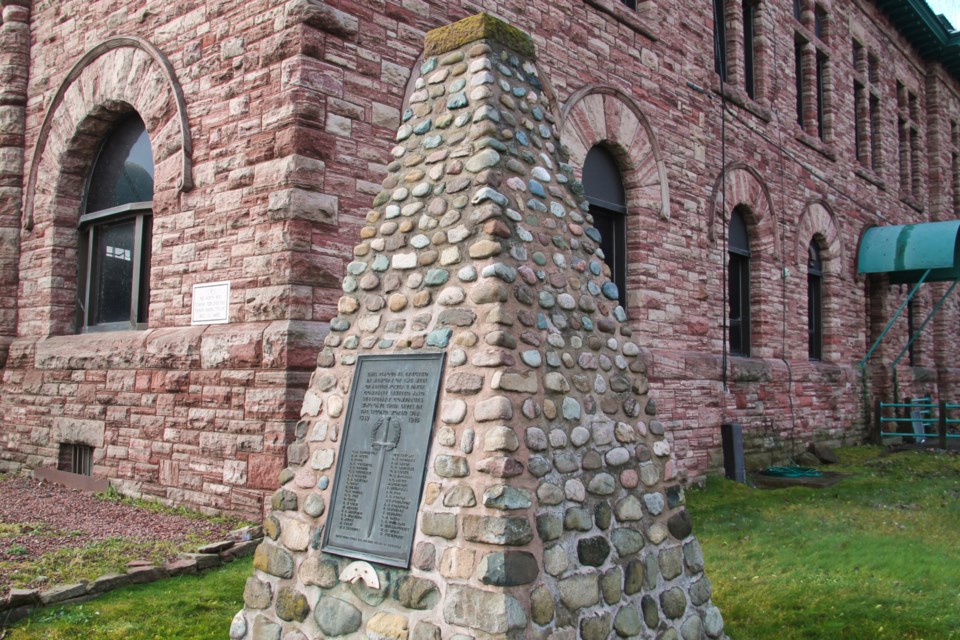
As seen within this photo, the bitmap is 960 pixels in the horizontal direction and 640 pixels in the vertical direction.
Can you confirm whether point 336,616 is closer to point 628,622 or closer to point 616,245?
point 628,622

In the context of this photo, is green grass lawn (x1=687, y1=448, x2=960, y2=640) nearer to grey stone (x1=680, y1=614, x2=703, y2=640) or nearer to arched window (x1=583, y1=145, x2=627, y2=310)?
grey stone (x1=680, y1=614, x2=703, y2=640)

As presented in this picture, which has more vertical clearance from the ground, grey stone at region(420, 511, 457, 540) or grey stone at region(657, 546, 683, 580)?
grey stone at region(420, 511, 457, 540)

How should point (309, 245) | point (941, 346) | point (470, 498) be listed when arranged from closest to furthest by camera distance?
1. point (470, 498)
2. point (309, 245)
3. point (941, 346)

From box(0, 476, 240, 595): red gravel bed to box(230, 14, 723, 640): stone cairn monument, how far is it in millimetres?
2561

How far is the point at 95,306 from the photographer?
9.02 metres

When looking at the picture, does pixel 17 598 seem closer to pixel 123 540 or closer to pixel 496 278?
pixel 123 540

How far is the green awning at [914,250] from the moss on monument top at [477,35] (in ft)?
42.7

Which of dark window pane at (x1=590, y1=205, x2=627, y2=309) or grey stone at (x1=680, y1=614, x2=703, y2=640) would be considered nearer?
grey stone at (x1=680, y1=614, x2=703, y2=640)

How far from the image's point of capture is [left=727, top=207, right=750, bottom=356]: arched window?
11.8 meters

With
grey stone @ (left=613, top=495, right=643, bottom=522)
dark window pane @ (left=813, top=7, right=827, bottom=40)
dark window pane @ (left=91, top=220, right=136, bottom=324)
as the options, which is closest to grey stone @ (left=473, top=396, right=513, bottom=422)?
grey stone @ (left=613, top=495, right=643, bottom=522)

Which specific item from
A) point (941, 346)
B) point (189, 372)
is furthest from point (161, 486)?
point (941, 346)

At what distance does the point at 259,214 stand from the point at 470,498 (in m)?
4.33

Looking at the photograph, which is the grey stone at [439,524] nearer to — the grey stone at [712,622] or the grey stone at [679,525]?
the grey stone at [679,525]

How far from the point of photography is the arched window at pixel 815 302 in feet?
47.0
